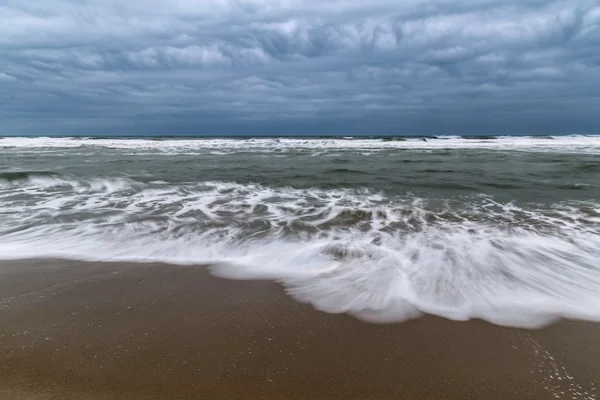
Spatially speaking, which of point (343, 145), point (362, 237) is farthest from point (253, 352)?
point (343, 145)

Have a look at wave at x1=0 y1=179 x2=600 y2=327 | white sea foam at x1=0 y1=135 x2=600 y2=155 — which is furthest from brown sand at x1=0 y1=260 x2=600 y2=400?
white sea foam at x1=0 y1=135 x2=600 y2=155

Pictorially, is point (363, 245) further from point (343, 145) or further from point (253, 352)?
point (343, 145)

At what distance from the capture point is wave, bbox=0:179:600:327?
130 inches

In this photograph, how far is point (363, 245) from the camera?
4.88 m

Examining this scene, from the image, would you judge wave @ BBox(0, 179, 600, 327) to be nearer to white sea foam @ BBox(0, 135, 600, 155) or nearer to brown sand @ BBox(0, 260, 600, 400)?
brown sand @ BBox(0, 260, 600, 400)

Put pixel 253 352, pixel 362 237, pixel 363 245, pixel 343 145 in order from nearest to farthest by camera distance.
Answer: pixel 253 352, pixel 363 245, pixel 362 237, pixel 343 145

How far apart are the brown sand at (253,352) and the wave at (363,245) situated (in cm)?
31

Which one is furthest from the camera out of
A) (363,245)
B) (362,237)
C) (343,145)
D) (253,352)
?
(343,145)

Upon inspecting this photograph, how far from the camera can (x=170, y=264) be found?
13.6 ft

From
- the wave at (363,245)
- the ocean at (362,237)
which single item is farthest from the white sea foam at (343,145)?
the wave at (363,245)

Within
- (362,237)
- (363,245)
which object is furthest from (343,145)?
(363,245)

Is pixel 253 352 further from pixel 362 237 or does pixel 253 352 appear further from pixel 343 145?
pixel 343 145

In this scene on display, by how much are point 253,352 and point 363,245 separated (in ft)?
8.89

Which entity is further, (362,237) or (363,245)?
(362,237)
